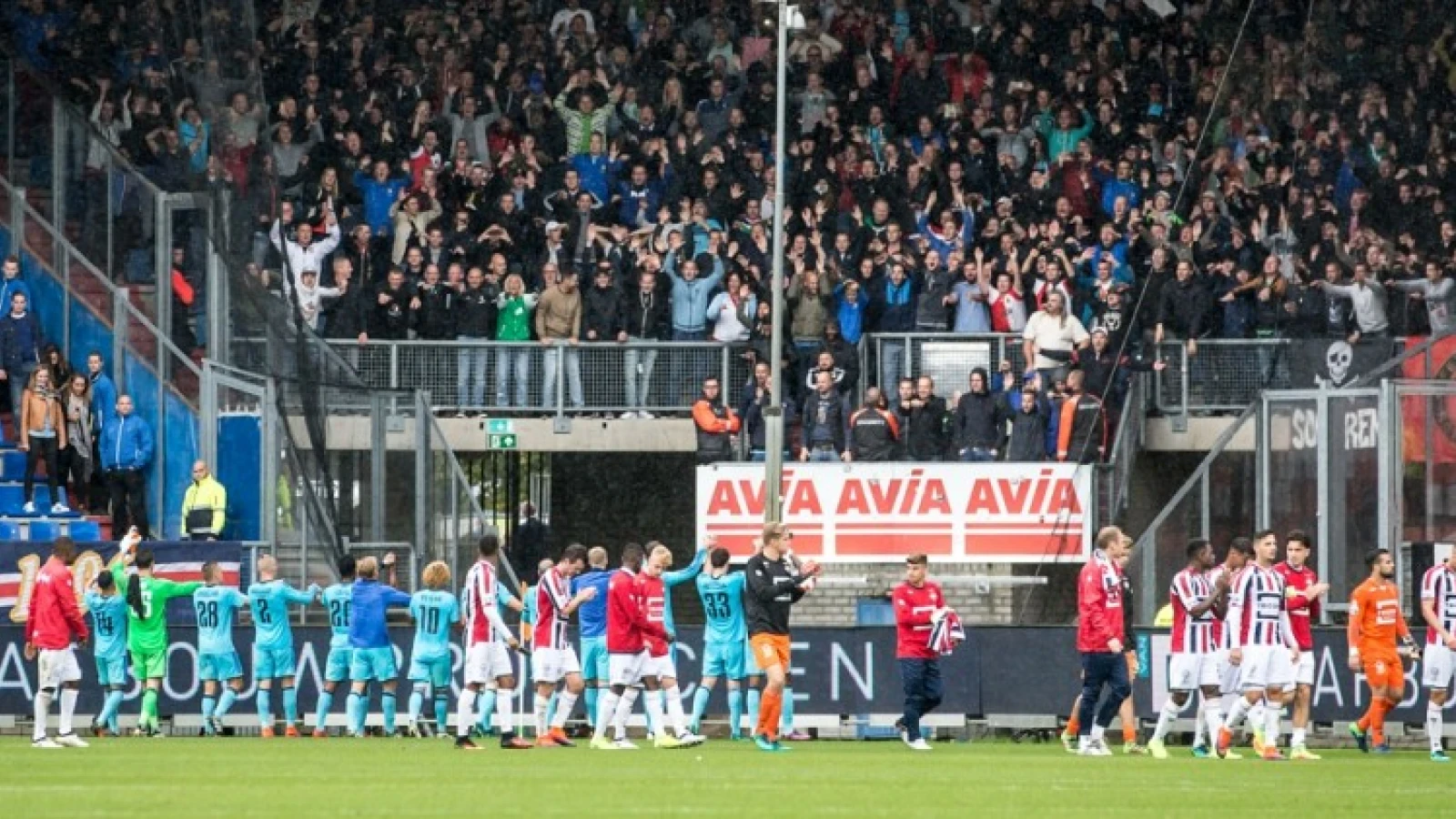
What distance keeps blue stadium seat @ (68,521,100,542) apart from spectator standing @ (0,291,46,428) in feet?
6.38

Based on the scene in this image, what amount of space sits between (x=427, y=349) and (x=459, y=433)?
45.1 inches

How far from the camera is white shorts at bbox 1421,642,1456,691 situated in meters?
26.2

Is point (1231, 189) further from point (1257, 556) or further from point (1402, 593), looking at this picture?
point (1257, 556)

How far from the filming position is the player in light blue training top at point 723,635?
28.2 meters

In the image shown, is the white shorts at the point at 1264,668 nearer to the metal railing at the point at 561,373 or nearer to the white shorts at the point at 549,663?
the white shorts at the point at 549,663

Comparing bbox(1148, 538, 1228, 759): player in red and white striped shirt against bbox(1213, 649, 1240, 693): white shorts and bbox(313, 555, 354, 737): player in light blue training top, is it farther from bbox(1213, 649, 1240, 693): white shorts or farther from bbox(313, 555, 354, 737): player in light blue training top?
bbox(313, 555, 354, 737): player in light blue training top

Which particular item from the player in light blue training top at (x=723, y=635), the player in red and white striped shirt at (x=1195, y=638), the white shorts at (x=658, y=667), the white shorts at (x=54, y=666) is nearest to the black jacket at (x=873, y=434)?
the player in light blue training top at (x=723, y=635)

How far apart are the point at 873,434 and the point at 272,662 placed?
28.2 feet

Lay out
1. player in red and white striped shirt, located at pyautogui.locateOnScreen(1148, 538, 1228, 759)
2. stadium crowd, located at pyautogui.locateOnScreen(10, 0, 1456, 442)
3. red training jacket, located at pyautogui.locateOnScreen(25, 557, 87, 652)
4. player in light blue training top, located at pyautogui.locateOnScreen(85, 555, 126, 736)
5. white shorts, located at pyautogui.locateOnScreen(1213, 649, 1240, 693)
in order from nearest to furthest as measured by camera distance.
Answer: player in red and white striped shirt, located at pyautogui.locateOnScreen(1148, 538, 1228, 759) → white shorts, located at pyautogui.locateOnScreen(1213, 649, 1240, 693) → red training jacket, located at pyautogui.locateOnScreen(25, 557, 87, 652) → player in light blue training top, located at pyautogui.locateOnScreen(85, 555, 126, 736) → stadium crowd, located at pyautogui.locateOnScreen(10, 0, 1456, 442)

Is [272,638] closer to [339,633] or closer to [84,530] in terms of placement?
[339,633]

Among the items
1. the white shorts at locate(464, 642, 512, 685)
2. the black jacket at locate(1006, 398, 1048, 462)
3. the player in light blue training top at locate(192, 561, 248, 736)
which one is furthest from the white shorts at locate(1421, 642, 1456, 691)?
the player in light blue training top at locate(192, 561, 248, 736)

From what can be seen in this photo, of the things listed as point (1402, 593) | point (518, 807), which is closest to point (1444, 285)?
point (1402, 593)

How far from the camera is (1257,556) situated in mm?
24828

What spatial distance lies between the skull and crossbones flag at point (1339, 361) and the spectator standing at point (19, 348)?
14.0 m
